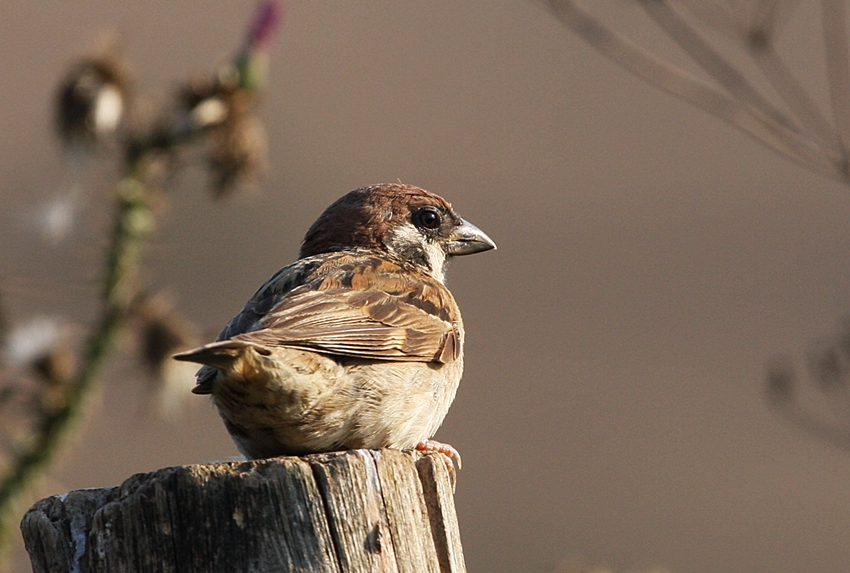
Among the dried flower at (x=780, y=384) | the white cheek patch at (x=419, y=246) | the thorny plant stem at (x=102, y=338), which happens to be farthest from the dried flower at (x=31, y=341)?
the dried flower at (x=780, y=384)

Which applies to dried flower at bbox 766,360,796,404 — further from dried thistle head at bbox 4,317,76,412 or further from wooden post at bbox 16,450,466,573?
wooden post at bbox 16,450,466,573

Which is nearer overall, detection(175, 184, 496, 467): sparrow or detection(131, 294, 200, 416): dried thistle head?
detection(175, 184, 496, 467): sparrow

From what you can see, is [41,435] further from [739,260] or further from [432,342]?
[739,260]

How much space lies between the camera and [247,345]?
3.66 metres

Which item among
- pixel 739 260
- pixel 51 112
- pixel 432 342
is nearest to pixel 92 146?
pixel 51 112

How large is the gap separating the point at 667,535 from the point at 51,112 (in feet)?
20.2

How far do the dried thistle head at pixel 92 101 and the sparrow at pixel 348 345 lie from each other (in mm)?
1225

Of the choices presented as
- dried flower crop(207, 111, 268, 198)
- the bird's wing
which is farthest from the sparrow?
dried flower crop(207, 111, 268, 198)

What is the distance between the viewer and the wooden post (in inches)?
114

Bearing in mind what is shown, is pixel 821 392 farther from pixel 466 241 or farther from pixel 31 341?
pixel 31 341

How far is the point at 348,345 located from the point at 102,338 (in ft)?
7.67

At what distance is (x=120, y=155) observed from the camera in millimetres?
6266

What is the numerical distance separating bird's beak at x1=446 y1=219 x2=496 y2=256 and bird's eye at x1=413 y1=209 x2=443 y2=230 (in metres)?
0.10

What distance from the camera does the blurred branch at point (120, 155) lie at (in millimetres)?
6051
